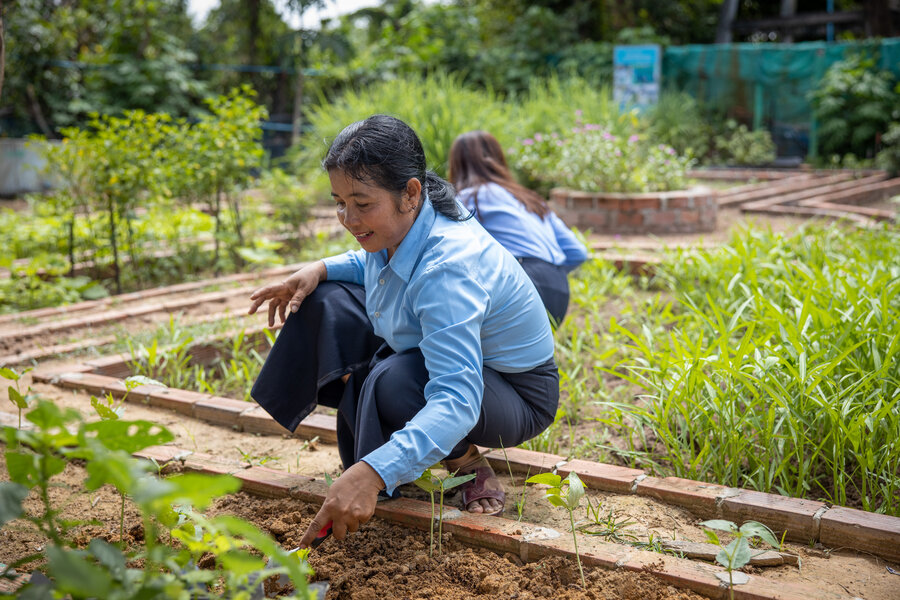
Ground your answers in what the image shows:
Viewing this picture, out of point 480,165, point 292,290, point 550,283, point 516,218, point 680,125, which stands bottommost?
point 550,283

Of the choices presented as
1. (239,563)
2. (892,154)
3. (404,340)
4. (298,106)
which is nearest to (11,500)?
(239,563)

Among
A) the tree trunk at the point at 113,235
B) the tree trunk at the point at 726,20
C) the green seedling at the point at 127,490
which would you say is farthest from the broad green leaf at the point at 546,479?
the tree trunk at the point at 726,20

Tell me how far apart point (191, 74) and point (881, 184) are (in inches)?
403

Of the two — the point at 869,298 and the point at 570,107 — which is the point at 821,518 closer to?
the point at 869,298

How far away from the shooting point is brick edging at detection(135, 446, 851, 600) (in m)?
1.65

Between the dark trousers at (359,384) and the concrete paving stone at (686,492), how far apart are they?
35 centimetres

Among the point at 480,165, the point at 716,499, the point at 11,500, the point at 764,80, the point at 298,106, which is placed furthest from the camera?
the point at 764,80

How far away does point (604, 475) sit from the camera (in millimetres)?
2289

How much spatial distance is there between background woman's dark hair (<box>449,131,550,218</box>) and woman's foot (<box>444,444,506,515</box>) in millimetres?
1668

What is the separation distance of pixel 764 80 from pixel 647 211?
8143 mm

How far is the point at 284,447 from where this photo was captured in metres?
2.77

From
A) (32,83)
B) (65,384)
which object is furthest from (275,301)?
(32,83)

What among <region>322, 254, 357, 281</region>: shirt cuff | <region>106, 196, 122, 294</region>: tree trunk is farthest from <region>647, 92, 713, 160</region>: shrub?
<region>322, 254, 357, 281</region>: shirt cuff

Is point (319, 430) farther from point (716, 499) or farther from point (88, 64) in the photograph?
point (88, 64)
